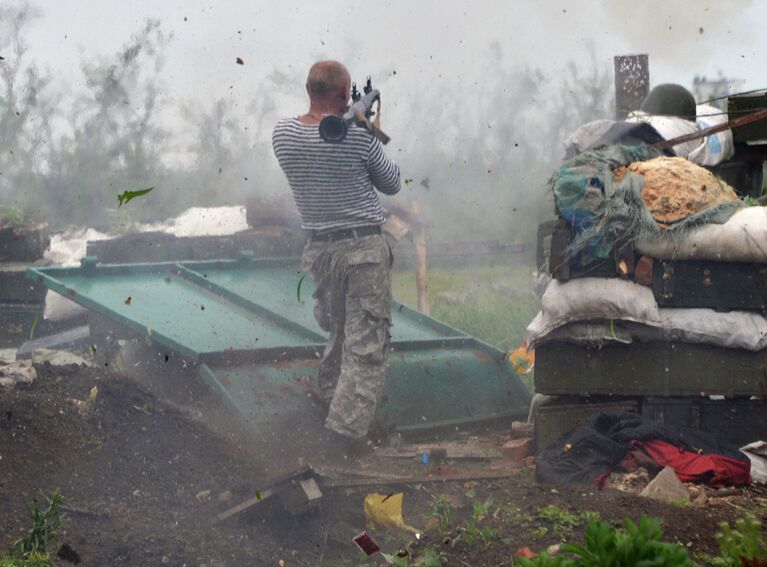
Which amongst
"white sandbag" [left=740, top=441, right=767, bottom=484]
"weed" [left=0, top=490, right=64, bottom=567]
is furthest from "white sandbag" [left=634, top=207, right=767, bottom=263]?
"weed" [left=0, top=490, right=64, bottom=567]

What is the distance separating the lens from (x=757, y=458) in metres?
4.85

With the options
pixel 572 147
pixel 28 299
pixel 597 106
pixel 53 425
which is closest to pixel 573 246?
pixel 572 147

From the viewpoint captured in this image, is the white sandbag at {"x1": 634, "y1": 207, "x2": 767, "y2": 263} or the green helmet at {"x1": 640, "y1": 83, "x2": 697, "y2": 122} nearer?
the white sandbag at {"x1": 634, "y1": 207, "x2": 767, "y2": 263}

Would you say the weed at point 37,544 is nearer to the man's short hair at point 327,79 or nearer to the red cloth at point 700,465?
the red cloth at point 700,465

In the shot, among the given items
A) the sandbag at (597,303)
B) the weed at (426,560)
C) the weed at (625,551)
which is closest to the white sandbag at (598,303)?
the sandbag at (597,303)

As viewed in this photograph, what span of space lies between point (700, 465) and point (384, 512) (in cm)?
151

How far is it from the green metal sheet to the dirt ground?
0.40m

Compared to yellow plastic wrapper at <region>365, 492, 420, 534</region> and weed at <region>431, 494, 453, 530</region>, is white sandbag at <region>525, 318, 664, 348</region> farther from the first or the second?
yellow plastic wrapper at <region>365, 492, 420, 534</region>

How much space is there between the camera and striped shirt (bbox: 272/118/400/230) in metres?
5.75

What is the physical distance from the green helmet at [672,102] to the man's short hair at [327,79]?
2.43 m

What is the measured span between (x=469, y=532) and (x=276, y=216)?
5181 mm

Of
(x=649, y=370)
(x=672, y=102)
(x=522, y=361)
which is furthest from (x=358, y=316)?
(x=672, y=102)

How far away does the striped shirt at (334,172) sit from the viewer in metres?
5.75

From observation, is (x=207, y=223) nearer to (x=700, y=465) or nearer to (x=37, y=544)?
(x=700, y=465)
